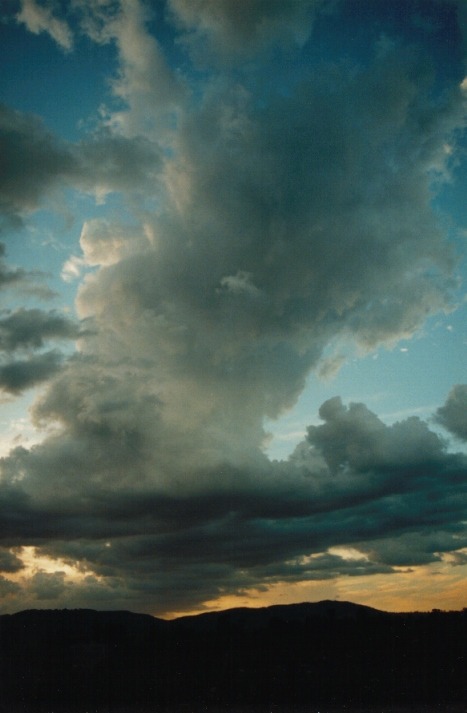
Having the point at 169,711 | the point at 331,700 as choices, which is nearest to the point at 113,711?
the point at 169,711

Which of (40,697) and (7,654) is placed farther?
(7,654)

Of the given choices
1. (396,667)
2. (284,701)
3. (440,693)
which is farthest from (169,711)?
(396,667)

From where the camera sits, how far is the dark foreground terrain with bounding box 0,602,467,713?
68125mm

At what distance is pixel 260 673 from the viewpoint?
83.9 meters

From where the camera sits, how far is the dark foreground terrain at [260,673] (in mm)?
68125

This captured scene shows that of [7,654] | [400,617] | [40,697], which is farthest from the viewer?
[400,617]

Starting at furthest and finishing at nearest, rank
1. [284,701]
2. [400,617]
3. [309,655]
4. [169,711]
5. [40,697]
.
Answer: [400,617] < [309,655] < [40,697] < [284,701] < [169,711]

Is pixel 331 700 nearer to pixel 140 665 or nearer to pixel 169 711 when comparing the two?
pixel 169 711

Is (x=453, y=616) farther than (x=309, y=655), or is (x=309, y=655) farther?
(x=453, y=616)

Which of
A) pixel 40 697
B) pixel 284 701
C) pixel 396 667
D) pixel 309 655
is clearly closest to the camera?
pixel 284 701

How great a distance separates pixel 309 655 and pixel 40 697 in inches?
1845

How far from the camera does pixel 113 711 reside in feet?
218

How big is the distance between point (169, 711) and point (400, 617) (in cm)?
10456

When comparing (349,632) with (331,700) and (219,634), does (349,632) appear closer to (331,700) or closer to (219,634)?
(219,634)
